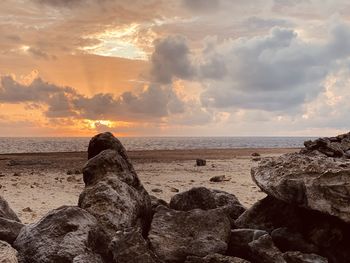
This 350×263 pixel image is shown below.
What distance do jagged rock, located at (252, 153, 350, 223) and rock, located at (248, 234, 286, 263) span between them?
1.15 metres

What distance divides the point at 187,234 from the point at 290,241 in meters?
2.35

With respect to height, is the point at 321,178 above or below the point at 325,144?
below

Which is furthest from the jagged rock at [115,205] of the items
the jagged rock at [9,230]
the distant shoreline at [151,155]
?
the distant shoreline at [151,155]

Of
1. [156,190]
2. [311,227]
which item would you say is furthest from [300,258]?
[156,190]

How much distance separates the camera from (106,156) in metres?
12.2

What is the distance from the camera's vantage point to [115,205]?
10797 millimetres

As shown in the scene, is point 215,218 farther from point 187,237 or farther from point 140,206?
point 140,206

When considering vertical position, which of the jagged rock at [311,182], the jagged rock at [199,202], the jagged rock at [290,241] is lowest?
the jagged rock at [290,241]

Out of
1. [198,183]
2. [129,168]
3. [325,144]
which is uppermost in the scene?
[325,144]

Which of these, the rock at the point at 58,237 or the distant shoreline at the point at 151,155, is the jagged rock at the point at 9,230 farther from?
the distant shoreline at the point at 151,155

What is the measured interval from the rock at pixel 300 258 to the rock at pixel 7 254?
5429 millimetres

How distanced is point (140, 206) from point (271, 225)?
337cm

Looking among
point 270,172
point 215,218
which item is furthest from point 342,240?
point 215,218

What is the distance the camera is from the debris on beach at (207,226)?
9.05 m
